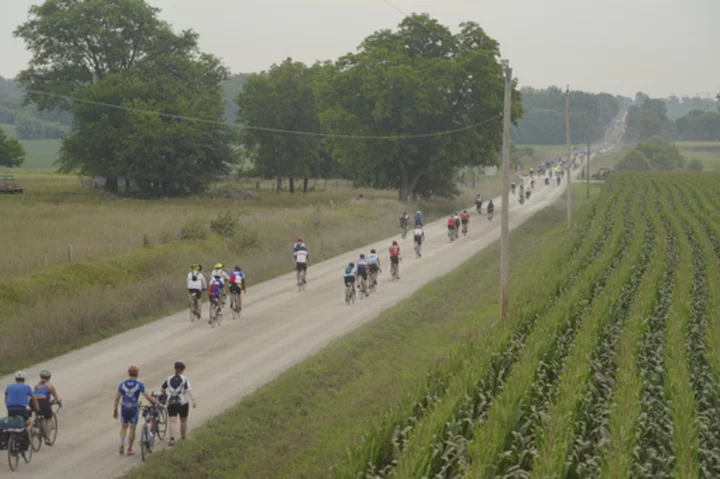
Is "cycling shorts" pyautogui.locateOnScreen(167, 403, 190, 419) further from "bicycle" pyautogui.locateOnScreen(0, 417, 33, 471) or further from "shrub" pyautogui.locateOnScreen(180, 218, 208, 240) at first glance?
"shrub" pyautogui.locateOnScreen(180, 218, 208, 240)

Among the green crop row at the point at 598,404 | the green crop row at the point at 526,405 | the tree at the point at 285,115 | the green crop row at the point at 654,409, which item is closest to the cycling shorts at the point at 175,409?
the green crop row at the point at 526,405

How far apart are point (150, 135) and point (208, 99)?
7.03m

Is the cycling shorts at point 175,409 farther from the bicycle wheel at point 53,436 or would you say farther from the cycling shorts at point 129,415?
the bicycle wheel at point 53,436

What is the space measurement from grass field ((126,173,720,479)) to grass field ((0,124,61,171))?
90.1 m

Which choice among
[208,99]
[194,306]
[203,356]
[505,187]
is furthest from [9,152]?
[203,356]

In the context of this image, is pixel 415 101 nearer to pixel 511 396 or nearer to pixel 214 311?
pixel 214 311

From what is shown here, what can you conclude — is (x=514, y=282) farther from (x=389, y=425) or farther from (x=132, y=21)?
(x=132, y=21)

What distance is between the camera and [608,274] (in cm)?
3403

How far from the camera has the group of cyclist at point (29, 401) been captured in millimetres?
15383

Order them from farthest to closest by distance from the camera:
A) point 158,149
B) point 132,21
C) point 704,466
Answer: point 132,21 → point 158,149 → point 704,466

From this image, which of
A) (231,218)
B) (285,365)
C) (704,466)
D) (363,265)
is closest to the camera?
(704,466)

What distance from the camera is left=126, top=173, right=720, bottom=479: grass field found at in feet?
43.4

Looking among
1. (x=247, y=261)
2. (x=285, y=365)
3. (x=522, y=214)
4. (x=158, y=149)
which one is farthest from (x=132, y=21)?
(x=285, y=365)

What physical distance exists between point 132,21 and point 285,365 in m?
57.4
